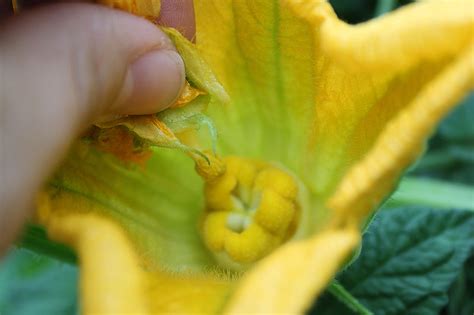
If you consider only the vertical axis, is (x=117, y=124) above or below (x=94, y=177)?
above

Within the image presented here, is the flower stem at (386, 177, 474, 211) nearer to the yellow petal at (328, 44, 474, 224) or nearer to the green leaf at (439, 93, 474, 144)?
the green leaf at (439, 93, 474, 144)

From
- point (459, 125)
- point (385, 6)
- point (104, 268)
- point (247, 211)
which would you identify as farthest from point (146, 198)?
point (459, 125)

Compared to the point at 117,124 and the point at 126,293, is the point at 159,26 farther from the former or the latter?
the point at 126,293

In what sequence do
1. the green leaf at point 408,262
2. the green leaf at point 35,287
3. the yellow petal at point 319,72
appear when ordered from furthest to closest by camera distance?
the green leaf at point 35,287, the green leaf at point 408,262, the yellow petal at point 319,72

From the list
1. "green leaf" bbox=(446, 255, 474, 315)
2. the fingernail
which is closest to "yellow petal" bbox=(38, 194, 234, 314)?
the fingernail

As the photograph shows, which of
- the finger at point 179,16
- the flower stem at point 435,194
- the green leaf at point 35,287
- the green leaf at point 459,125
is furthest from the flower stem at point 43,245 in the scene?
the green leaf at point 459,125

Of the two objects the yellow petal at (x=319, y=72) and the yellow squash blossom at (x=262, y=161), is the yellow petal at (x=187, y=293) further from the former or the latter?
the yellow petal at (x=319, y=72)

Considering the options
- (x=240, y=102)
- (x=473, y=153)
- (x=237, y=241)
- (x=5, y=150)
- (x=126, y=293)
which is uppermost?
(x=5, y=150)

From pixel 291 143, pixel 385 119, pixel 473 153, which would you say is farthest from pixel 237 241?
pixel 473 153
